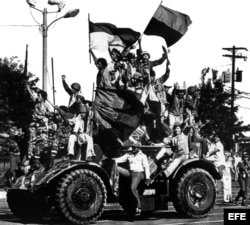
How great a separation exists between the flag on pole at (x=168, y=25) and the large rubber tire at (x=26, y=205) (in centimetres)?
525

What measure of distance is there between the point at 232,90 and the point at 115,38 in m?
38.3

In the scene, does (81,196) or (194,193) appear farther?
(194,193)

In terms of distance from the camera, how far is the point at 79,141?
18.6 meters

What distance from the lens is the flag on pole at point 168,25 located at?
69.5 feet

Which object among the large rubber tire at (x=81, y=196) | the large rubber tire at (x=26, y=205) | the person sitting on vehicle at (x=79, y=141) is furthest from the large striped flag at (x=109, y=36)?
the large rubber tire at (x=26, y=205)

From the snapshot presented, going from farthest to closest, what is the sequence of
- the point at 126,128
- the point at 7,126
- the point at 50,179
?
the point at 7,126
the point at 126,128
the point at 50,179

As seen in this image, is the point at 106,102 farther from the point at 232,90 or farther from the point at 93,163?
the point at 232,90

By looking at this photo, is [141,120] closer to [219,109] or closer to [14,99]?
[14,99]

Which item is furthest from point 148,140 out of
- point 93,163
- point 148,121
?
point 93,163

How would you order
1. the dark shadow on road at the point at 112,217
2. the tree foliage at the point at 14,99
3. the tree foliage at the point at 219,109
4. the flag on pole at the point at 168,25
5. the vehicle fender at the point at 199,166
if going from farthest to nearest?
the tree foliage at the point at 219,109 < the tree foliage at the point at 14,99 < the flag on pole at the point at 168,25 < the vehicle fender at the point at 199,166 < the dark shadow on road at the point at 112,217

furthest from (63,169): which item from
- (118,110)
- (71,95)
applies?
(118,110)

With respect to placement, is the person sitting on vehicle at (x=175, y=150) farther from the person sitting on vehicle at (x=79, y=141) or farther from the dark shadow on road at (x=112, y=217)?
the person sitting on vehicle at (x=79, y=141)

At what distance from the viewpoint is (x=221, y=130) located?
46156 millimetres

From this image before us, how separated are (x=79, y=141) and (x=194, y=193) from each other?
10.9ft
